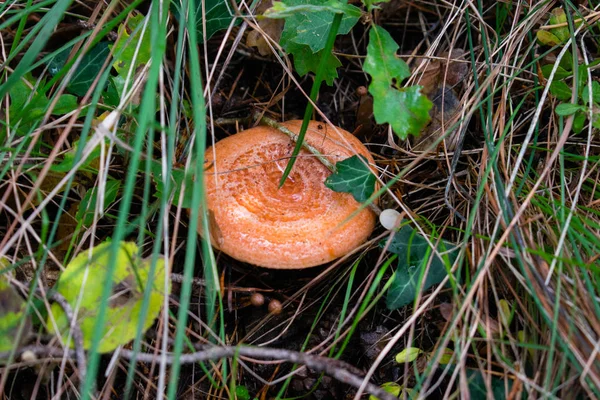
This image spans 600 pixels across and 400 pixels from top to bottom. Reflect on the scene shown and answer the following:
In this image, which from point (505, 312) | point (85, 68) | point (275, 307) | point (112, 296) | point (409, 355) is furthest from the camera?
point (85, 68)

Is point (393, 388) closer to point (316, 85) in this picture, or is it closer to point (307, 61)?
point (316, 85)

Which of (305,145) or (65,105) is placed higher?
(65,105)

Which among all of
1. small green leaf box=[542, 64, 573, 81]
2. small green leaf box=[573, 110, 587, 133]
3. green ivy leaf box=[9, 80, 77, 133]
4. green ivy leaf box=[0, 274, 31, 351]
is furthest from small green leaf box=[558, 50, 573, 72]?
green ivy leaf box=[0, 274, 31, 351]

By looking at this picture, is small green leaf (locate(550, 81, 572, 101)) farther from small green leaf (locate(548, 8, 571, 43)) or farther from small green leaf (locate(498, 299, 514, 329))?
small green leaf (locate(498, 299, 514, 329))

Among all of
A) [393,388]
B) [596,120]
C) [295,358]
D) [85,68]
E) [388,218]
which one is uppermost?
[85,68]

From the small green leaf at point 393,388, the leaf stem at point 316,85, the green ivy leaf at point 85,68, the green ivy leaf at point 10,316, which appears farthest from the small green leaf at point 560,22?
the green ivy leaf at point 10,316

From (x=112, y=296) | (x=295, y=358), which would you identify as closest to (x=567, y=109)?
(x=295, y=358)

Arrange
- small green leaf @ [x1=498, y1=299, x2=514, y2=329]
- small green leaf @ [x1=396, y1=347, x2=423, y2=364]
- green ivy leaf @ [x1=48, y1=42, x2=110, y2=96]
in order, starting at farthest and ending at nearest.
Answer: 1. green ivy leaf @ [x1=48, y1=42, x2=110, y2=96]
2. small green leaf @ [x1=396, y1=347, x2=423, y2=364]
3. small green leaf @ [x1=498, y1=299, x2=514, y2=329]

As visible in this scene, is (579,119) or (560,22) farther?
(560,22)
